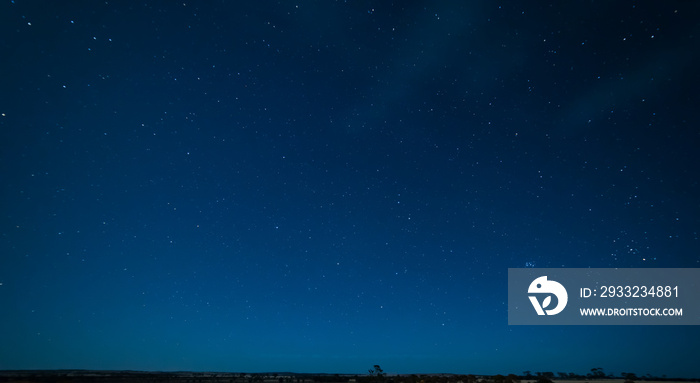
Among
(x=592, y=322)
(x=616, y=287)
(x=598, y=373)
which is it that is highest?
(x=616, y=287)

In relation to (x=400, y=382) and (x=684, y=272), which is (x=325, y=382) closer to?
(x=400, y=382)

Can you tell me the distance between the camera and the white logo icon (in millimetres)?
28906

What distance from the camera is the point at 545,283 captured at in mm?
29219

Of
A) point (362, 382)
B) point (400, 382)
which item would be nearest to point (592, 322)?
point (400, 382)

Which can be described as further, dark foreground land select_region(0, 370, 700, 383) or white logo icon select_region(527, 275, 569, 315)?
dark foreground land select_region(0, 370, 700, 383)

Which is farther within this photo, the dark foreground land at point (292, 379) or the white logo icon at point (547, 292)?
the dark foreground land at point (292, 379)

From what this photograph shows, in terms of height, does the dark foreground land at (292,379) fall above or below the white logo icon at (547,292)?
below

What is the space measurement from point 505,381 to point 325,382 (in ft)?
113

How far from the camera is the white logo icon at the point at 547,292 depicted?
94.8 ft

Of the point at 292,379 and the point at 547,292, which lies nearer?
the point at 547,292

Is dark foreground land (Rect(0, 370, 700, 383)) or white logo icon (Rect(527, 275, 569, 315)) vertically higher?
white logo icon (Rect(527, 275, 569, 315))

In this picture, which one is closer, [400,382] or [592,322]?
[592,322]

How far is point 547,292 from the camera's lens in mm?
29000

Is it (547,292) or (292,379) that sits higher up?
(547,292)
